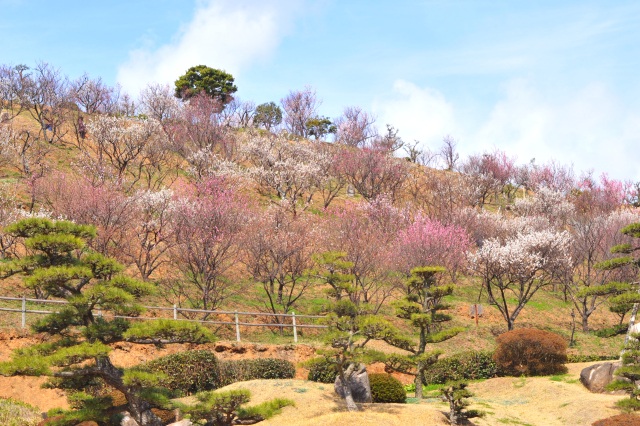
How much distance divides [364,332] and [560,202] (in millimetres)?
49603

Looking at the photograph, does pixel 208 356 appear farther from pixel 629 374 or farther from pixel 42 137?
pixel 42 137

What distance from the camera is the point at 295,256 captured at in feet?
124

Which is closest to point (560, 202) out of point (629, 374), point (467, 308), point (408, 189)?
point (408, 189)

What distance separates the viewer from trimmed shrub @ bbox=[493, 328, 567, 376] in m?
28.0

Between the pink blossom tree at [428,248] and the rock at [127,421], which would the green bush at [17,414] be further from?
the pink blossom tree at [428,248]

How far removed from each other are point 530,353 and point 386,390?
30.5 ft

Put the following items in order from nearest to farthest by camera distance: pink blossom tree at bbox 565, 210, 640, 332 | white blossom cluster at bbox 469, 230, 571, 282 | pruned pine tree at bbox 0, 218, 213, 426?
pruned pine tree at bbox 0, 218, 213, 426 < white blossom cluster at bbox 469, 230, 571, 282 < pink blossom tree at bbox 565, 210, 640, 332

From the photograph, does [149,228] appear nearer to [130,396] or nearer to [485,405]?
[130,396]

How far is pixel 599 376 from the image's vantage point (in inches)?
985

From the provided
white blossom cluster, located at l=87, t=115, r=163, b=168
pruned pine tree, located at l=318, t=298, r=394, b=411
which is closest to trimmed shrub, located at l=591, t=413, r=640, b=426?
pruned pine tree, located at l=318, t=298, r=394, b=411

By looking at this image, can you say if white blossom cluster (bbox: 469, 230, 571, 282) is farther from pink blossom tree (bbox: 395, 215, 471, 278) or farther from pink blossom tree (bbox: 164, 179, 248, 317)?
pink blossom tree (bbox: 164, 179, 248, 317)

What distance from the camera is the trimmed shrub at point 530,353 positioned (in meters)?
28.0

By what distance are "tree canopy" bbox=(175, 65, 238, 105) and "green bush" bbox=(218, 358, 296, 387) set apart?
58219 mm

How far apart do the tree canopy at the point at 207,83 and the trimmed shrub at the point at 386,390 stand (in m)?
61.7
